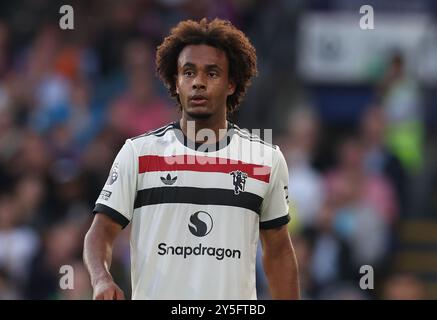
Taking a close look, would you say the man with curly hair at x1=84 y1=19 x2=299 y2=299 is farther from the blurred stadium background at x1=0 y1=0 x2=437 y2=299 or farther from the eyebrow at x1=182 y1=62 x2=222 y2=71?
the blurred stadium background at x1=0 y1=0 x2=437 y2=299

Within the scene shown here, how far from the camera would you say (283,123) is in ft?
42.4

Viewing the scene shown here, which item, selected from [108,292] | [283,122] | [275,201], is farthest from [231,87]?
[283,122]

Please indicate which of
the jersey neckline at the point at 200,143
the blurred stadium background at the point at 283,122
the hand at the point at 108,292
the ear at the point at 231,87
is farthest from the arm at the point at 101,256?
the blurred stadium background at the point at 283,122

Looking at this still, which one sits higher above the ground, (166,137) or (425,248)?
(166,137)

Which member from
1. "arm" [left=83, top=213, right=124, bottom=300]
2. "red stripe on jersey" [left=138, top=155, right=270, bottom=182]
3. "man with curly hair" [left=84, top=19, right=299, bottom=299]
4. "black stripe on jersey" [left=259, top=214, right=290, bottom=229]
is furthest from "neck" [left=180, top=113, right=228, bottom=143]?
"arm" [left=83, top=213, right=124, bottom=300]

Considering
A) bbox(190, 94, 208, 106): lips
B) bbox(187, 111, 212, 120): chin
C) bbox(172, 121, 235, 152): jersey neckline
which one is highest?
bbox(190, 94, 208, 106): lips

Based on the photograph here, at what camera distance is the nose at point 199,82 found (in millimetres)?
5965

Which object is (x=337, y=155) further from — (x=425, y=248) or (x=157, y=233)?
(x=157, y=233)

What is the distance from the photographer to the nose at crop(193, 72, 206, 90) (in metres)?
5.96

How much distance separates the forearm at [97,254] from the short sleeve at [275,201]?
84 cm

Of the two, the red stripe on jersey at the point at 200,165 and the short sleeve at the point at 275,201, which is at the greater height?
the red stripe on jersey at the point at 200,165

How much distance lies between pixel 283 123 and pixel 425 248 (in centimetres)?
207

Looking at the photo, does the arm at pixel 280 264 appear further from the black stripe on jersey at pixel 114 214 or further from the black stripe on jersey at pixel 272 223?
the black stripe on jersey at pixel 114 214

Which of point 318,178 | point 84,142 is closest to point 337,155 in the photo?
point 318,178
